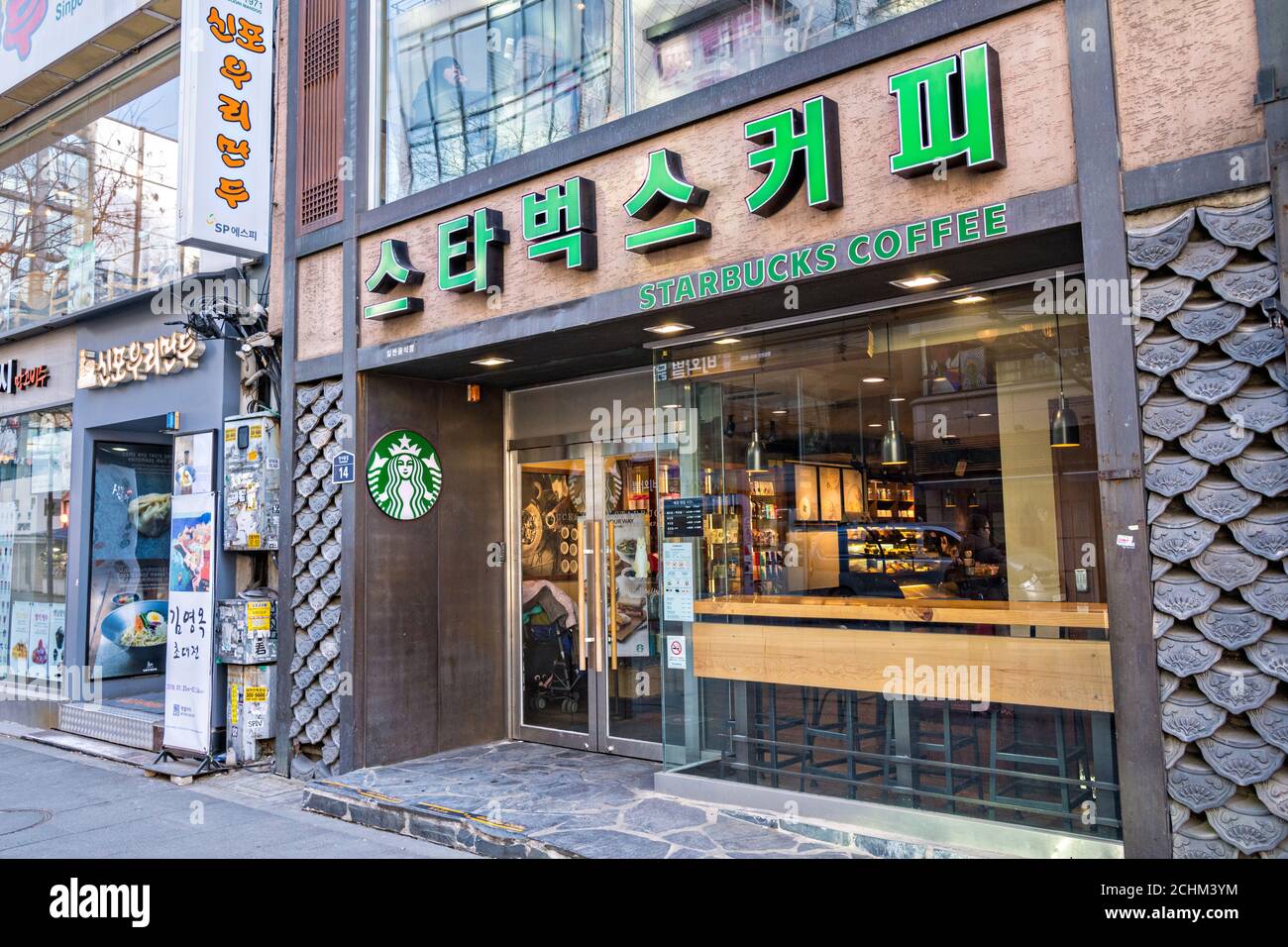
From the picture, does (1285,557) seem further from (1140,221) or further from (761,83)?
(761,83)

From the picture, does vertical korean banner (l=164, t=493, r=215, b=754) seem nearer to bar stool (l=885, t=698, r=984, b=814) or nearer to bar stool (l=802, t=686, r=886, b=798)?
bar stool (l=802, t=686, r=886, b=798)

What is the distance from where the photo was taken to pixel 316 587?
8.45 m

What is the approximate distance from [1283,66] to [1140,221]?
83cm

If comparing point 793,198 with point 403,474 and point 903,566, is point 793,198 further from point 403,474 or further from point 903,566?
point 403,474

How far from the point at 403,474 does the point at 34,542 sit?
7.11 m

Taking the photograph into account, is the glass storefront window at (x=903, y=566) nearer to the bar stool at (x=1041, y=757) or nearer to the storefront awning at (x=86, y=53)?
the bar stool at (x=1041, y=757)

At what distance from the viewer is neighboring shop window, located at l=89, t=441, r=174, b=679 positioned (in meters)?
11.4

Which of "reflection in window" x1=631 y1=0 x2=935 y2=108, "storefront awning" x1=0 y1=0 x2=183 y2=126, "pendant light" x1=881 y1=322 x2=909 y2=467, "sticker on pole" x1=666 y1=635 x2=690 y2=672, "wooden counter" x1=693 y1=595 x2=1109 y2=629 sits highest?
"storefront awning" x1=0 y1=0 x2=183 y2=126

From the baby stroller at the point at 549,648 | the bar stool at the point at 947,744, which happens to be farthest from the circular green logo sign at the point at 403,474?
the bar stool at the point at 947,744

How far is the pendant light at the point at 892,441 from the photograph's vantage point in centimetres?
630

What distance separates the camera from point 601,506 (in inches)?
345

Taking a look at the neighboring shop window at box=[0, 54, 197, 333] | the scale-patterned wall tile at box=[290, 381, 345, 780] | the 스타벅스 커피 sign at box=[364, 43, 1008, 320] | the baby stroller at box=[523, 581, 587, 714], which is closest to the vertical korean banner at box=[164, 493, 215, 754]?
the scale-patterned wall tile at box=[290, 381, 345, 780]

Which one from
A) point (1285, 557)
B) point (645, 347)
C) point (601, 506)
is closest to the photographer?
point (1285, 557)
